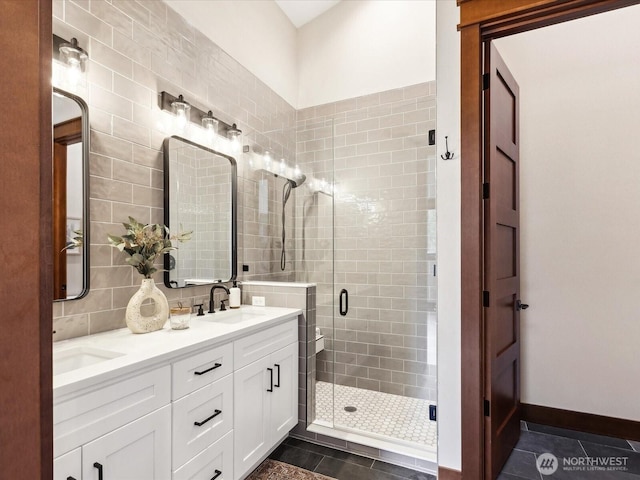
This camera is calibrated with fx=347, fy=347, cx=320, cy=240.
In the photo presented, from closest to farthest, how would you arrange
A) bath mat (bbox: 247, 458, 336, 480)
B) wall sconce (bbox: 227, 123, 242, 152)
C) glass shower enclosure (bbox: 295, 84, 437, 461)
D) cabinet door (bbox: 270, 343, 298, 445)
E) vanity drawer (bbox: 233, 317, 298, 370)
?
vanity drawer (bbox: 233, 317, 298, 370) → bath mat (bbox: 247, 458, 336, 480) → cabinet door (bbox: 270, 343, 298, 445) → wall sconce (bbox: 227, 123, 242, 152) → glass shower enclosure (bbox: 295, 84, 437, 461)

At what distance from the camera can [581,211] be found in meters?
2.54

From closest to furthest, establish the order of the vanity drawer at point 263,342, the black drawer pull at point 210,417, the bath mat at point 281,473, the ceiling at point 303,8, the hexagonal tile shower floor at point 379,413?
the black drawer pull at point 210,417, the vanity drawer at point 263,342, the bath mat at point 281,473, the hexagonal tile shower floor at point 379,413, the ceiling at point 303,8

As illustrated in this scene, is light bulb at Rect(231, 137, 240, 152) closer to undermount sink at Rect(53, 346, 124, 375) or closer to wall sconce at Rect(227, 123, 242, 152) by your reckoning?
wall sconce at Rect(227, 123, 242, 152)

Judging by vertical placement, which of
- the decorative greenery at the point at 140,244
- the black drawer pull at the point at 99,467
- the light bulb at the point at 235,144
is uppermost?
the light bulb at the point at 235,144

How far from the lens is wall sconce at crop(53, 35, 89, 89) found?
63.2 inches

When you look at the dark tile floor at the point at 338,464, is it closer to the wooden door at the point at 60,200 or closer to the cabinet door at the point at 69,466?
the cabinet door at the point at 69,466

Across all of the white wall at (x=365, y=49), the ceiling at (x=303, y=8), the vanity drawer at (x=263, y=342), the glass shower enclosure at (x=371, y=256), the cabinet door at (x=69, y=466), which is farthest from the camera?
the ceiling at (x=303, y=8)

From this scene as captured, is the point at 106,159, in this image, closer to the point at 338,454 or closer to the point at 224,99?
the point at 224,99

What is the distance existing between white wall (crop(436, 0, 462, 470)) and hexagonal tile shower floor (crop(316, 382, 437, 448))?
1.48ft

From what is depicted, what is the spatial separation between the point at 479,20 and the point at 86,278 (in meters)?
2.40

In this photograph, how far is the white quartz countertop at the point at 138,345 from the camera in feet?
3.76

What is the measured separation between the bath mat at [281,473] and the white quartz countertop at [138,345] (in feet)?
2.80

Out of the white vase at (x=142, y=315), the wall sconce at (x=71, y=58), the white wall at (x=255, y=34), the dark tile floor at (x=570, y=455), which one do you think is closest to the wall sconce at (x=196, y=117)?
the wall sconce at (x=71, y=58)

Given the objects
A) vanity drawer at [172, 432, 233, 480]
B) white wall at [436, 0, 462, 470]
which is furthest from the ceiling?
vanity drawer at [172, 432, 233, 480]
